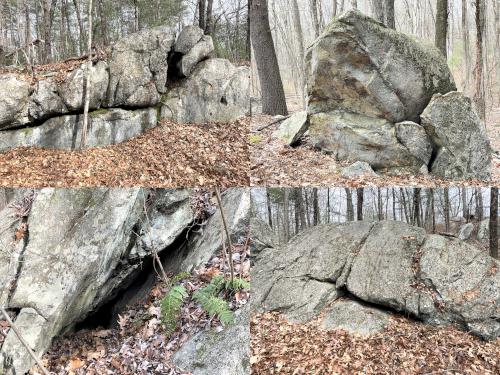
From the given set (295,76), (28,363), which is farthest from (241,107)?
(295,76)

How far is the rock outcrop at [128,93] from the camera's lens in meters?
5.42

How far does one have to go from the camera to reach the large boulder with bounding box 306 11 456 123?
512 cm

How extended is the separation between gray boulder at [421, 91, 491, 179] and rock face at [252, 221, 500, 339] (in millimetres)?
932

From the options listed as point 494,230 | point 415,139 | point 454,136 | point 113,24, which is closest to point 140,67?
point 113,24

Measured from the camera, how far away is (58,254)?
4.09 metres

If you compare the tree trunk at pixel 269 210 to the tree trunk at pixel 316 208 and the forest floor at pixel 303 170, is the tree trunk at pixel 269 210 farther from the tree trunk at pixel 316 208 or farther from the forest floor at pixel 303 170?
the tree trunk at pixel 316 208

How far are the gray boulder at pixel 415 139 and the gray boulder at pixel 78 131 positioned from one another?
11.3 ft

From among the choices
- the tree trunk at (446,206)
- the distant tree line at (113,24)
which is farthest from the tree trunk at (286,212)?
the distant tree line at (113,24)

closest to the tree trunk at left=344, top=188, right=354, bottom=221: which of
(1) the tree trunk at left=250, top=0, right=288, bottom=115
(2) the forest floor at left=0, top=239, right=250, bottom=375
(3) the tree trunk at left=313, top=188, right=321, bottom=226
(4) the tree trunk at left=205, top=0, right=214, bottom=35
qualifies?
(3) the tree trunk at left=313, top=188, right=321, bottom=226

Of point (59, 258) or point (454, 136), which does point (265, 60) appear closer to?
point (454, 136)

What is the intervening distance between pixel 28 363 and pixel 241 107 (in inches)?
160

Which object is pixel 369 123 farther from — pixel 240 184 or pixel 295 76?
pixel 295 76

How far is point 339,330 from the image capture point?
4.90m

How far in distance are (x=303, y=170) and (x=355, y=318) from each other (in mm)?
1950
